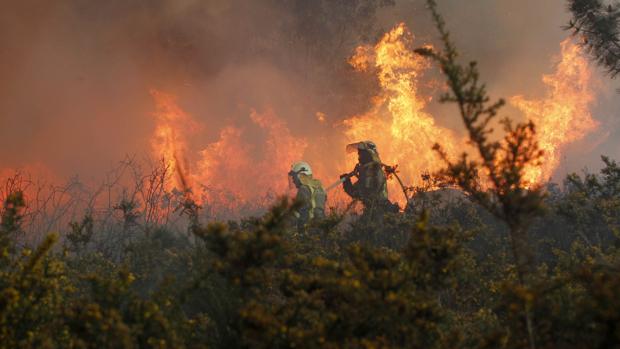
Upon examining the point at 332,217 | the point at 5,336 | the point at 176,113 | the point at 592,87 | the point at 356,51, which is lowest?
the point at 5,336

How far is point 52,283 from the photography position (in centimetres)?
477

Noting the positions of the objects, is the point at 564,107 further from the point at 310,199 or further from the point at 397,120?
the point at 310,199

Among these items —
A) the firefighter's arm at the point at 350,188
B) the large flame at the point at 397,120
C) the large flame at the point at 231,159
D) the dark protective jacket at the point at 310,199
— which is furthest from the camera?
the large flame at the point at 397,120

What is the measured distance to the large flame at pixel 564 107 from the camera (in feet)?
131

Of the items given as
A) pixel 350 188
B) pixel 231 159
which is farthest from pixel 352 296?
pixel 231 159

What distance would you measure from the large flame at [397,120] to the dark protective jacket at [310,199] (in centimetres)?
1901

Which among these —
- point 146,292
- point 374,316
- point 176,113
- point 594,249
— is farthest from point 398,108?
point 374,316

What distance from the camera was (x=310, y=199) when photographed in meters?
15.2

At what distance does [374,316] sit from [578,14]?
11.8 metres

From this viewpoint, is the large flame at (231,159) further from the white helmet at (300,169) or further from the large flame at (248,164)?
the white helmet at (300,169)

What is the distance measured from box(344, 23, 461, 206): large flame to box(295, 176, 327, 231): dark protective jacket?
19009mm

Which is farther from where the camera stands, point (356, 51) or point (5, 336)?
point (356, 51)

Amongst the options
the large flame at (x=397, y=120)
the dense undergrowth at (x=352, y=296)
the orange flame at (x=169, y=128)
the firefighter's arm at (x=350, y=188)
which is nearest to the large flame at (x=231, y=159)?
the orange flame at (x=169, y=128)

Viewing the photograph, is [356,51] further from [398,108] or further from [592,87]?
[592,87]
